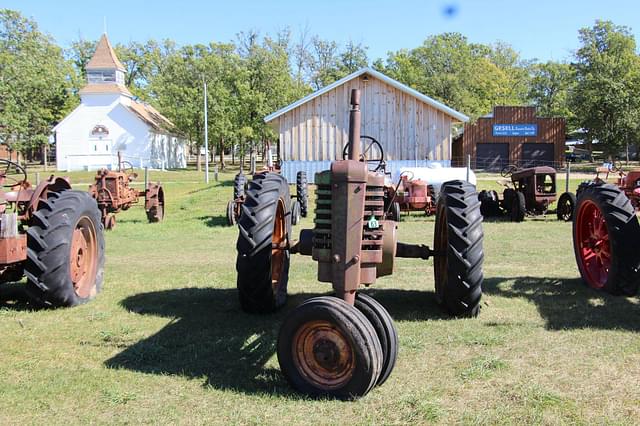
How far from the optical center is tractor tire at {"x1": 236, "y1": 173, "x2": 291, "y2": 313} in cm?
→ 537

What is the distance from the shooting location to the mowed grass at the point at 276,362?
3.66m

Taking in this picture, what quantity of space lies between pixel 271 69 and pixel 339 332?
153ft

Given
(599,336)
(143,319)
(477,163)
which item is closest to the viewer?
(599,336)

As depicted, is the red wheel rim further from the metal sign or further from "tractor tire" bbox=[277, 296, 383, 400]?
the metal sign

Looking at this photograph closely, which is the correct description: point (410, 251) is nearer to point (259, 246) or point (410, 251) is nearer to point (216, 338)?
point (259, 246)

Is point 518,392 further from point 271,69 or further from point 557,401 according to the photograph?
point 271,69

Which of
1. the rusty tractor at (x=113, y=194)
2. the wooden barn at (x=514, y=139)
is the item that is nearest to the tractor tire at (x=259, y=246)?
the rusty tractor at (x=113, y=194)

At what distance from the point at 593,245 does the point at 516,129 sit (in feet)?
120

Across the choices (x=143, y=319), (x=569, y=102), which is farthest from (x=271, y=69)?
(x=143, y=319)

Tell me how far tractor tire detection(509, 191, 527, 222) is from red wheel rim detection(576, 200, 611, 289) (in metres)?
7.39

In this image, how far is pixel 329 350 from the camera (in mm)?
3766

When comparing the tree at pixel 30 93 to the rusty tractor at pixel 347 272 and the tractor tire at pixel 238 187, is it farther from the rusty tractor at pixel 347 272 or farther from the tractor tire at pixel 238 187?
the rusty tractor at pixel 347 272

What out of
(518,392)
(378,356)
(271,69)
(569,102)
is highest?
(271,69)

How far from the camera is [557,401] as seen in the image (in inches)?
148
